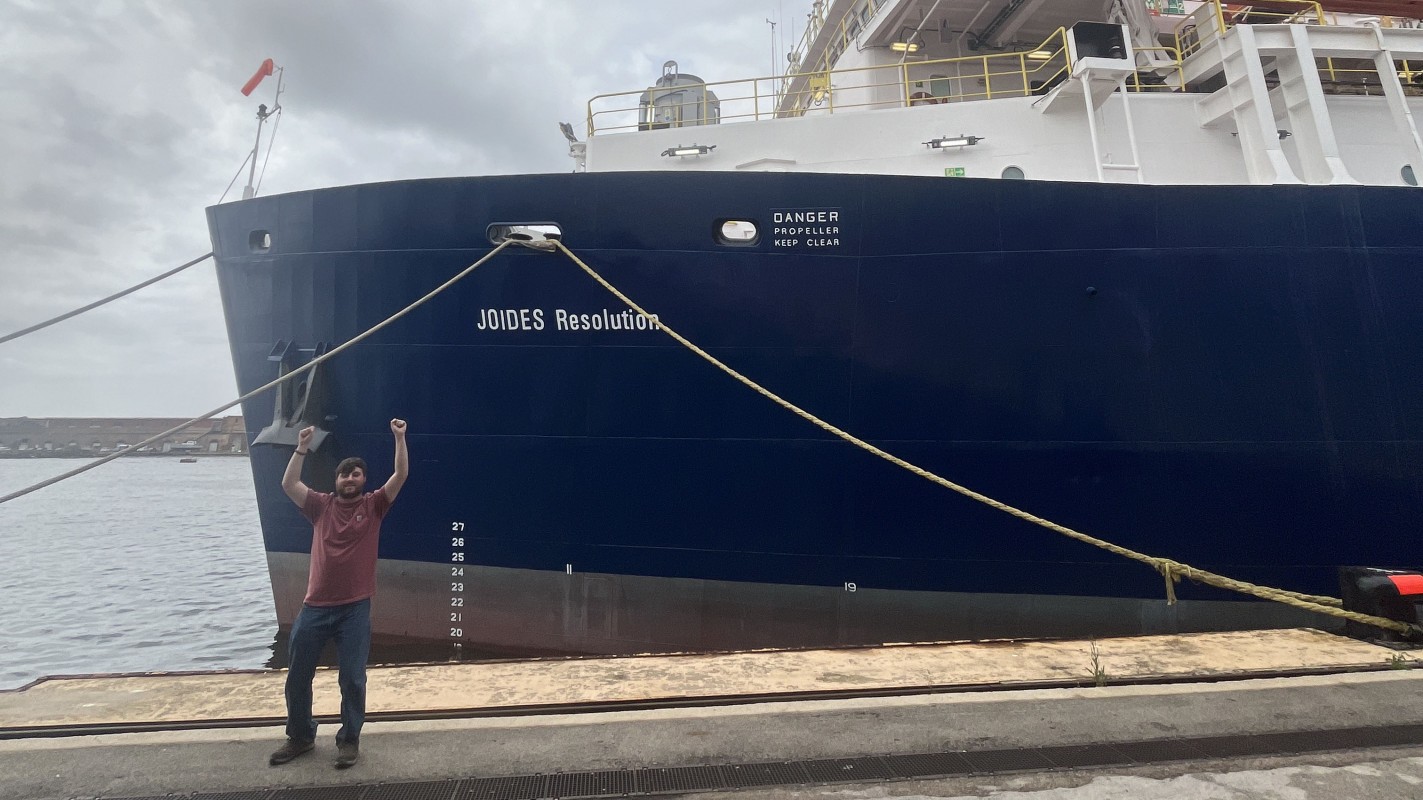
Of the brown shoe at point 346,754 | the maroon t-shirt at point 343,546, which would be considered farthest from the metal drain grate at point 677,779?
the maroon t-shirt at point 343,546

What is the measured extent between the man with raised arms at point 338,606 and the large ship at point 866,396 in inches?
129

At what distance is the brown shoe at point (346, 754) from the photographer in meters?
2.97

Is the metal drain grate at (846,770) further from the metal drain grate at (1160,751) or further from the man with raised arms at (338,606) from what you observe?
the man with raised arms at (338,606)

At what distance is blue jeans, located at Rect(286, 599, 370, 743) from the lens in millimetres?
3000

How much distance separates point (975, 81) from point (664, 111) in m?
4.14

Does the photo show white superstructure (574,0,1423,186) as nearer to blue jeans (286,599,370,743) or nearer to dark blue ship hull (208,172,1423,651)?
dark blue ship hull (208,172,1423,651)

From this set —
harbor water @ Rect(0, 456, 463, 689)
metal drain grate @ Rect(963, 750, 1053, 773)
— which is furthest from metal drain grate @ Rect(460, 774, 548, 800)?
harbor water @ Rect(0, 456, 463, 689)

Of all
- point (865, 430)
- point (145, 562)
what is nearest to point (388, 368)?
point (865, 430)

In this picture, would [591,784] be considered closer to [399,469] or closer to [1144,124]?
[399,469]

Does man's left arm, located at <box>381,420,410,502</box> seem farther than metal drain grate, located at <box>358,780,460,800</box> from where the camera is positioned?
Yes

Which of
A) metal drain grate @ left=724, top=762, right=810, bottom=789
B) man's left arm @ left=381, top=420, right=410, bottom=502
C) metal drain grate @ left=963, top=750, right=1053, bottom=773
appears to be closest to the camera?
metal drain grate @ left=724, top=762, right=810, bottom=789

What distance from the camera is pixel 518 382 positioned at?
6.45m

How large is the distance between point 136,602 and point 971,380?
546 inches

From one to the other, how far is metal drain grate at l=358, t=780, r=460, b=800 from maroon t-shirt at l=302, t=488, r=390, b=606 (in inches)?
29.2
